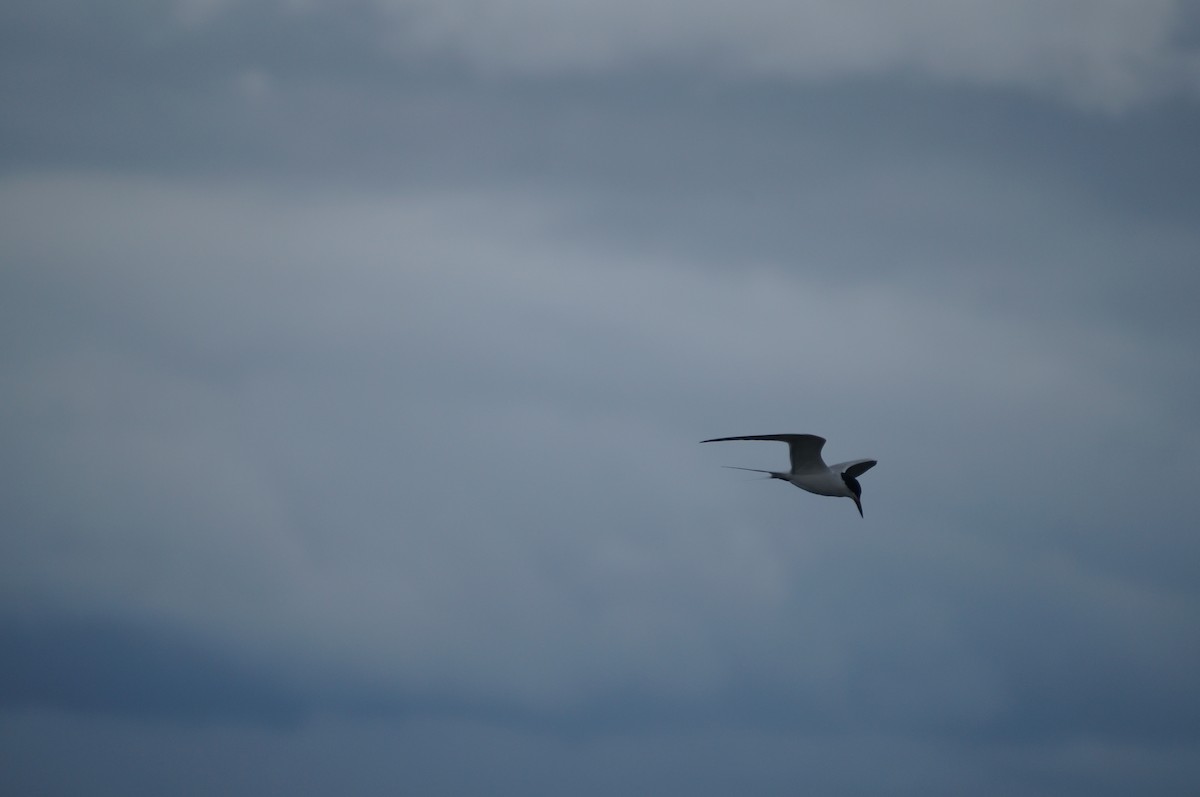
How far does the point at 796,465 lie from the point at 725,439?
13844mm

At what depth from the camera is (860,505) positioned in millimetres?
86688

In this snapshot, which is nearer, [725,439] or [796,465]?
[725,439]

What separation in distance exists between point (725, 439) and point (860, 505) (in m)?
16.7

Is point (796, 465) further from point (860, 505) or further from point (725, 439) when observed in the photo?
point (725, 439)

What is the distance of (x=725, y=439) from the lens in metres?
72.8

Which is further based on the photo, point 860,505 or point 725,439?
point 860,505

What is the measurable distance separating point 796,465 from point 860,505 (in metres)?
4.34

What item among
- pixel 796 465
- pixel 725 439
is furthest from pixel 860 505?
pixel 725 439

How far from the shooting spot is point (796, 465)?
3371 inches
